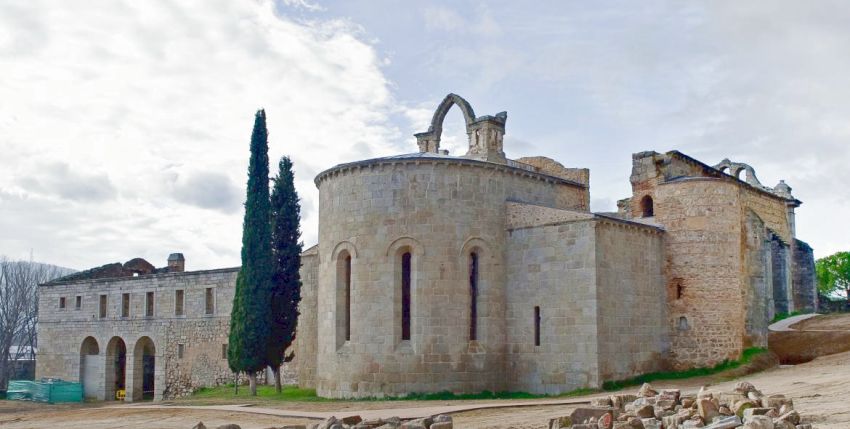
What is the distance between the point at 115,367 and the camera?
41.2 meters

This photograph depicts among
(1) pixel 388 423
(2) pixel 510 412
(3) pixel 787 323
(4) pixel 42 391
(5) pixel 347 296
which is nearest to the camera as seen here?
(1) pixel 388 423

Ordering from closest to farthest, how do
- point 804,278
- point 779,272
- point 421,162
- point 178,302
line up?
point 421,162 → point 779,272 → point 804,278 → point 178,302

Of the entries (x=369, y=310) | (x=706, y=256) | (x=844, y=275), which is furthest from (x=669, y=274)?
(x=844, y=275)

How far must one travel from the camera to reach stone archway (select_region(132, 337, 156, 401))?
39719 mm

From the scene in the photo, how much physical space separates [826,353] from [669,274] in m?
5.89

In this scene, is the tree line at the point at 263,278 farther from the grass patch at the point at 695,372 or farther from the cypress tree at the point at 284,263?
the grass patch at the point at 695,372

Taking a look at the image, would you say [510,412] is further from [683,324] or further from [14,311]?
[14,311]

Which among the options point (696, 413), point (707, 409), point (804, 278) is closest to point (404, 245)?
point (696, 413)

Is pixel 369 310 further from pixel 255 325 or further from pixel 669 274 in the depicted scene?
pixel 669 274

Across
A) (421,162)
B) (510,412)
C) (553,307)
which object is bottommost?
(510,412)

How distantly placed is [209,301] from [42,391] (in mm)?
9401

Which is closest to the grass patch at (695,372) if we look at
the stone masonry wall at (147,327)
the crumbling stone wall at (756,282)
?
the crumbling stone wall at (756,282)

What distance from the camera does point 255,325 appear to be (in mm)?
27078

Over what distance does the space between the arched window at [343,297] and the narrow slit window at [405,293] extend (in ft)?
5.88
